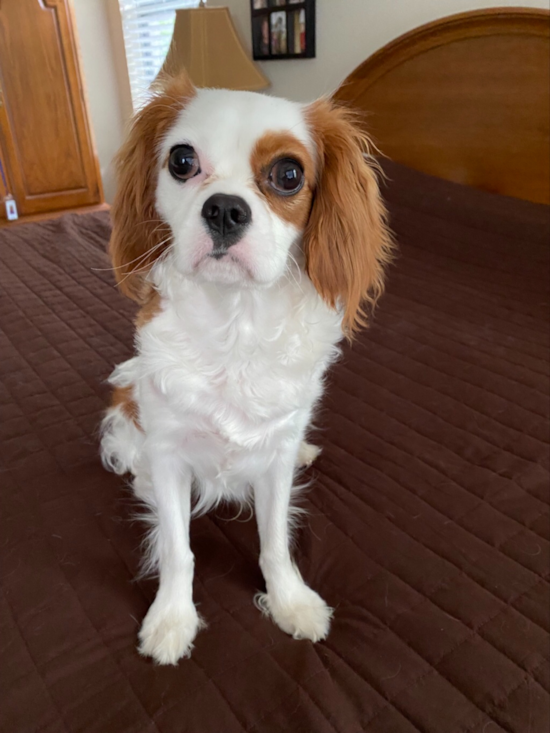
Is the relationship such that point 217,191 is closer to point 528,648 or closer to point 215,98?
point 215,98

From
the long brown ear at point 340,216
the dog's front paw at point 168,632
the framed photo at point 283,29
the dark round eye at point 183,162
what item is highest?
the framed photo at point 283,29

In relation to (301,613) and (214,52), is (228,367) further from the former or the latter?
(214,52)

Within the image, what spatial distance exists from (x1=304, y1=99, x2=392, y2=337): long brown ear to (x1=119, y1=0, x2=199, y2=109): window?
336cm

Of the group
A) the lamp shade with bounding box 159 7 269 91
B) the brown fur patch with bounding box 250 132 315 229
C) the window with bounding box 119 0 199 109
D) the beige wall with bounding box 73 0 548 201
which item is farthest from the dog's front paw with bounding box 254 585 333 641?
the window with bounding box 119 0 199 109

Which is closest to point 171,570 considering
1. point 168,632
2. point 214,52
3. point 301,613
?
point 168,632

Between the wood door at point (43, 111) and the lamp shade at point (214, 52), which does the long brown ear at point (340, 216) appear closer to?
the lamp shade at point (214, 52)

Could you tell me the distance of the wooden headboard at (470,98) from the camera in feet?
6.30

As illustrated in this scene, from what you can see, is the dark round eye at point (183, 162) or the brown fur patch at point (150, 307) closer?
the dark round eye at point (183, 162)

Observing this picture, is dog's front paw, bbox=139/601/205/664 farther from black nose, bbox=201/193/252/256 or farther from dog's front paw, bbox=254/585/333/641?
black nose, bbox=201/193/252/256

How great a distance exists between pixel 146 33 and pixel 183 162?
392 cm

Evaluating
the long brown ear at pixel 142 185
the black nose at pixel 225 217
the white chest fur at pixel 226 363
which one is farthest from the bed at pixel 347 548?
the black nose at pixel 225 217

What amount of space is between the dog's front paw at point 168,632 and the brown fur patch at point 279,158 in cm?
66

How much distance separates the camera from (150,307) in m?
0.97

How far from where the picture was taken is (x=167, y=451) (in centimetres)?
96
